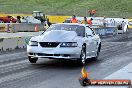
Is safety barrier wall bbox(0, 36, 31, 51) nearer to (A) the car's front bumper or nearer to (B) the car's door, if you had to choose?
(B) the car's door

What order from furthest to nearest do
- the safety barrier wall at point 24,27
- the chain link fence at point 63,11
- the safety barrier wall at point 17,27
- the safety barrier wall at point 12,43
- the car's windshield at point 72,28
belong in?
the chain link fence at point 63,11 → the safety barrier wall at point 24,27 → the safety barrier wall at point 17,27 → the safety barrier wall at point 12,43 → the car's windshield at point 72,28

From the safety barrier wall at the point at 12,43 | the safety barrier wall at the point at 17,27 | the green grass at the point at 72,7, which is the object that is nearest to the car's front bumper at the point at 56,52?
the safety barrier wall at the point at 12,43

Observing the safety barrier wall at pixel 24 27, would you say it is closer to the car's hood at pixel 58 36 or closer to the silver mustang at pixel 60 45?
the silver mustang at pixel 60 45

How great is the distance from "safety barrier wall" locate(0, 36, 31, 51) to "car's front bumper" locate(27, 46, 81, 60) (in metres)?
8.08

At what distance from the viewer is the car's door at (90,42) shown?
53.4ft

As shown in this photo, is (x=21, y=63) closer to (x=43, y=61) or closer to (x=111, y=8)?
(x=43, y=61)

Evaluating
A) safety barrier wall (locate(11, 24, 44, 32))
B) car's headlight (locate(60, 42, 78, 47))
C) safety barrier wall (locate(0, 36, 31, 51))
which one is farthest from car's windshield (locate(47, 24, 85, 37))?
safety barrier wall (locate(11, 24, 44, 32))

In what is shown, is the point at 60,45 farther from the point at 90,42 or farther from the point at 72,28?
the point at 90,42

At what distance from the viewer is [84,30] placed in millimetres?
16438

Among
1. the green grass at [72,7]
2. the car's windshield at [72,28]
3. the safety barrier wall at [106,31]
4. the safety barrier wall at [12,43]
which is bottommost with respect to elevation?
the safety barrier wall at [106,31]

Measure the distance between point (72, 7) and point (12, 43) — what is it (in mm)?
50103

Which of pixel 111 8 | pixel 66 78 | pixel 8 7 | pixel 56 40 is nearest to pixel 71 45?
pixel 56 40

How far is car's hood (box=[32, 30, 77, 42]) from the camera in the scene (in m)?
14.9

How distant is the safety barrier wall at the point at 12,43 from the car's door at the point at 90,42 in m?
7.01
